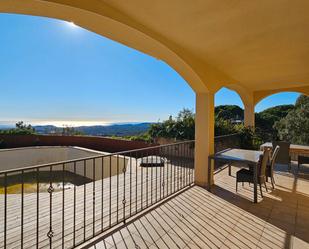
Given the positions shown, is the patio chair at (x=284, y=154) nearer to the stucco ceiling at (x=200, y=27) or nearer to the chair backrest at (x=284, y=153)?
the chair backrest at (x=284, y=153)

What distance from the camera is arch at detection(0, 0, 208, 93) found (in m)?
1.73

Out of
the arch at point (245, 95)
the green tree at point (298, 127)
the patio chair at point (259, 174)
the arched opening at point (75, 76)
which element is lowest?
the patio chair at point (259, 174)

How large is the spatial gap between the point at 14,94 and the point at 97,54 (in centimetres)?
1031

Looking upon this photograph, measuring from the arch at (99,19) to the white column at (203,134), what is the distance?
1.22m

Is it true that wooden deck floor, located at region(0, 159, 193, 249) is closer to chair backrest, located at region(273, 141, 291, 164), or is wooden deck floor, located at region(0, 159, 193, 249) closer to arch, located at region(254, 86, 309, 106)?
chair backrest, located at region(273, 141, 291, 164)

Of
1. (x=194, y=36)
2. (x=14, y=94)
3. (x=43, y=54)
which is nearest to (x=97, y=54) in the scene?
(x=43, y=54)

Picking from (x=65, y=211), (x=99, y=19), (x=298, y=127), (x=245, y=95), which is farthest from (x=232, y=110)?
(x=99, y=19)

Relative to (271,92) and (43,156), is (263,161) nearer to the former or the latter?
(271,92)

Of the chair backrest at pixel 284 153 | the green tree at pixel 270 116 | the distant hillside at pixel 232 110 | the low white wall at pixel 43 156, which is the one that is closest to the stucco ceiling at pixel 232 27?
the chair backrest at pixel 284 153

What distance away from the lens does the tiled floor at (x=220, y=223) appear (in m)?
2.18

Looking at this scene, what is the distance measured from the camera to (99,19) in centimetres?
208

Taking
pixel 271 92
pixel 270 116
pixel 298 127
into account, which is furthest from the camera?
pixel 270 116

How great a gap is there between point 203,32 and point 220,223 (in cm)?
254

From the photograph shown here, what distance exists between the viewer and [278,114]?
14.2 metres
